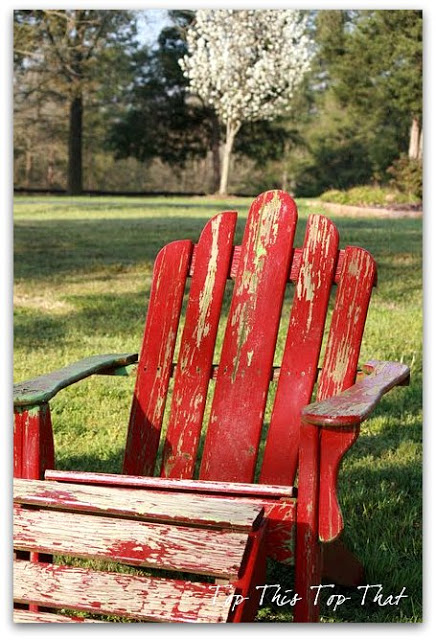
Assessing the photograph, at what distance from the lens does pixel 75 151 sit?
73.0 ft

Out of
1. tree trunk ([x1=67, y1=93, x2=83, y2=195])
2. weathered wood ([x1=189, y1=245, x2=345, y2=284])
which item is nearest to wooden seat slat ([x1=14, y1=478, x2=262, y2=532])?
weathered wood ([x1=189, y1=245, x2=345, y2=284])

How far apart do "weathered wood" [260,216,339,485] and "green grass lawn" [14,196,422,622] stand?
0.40 meters

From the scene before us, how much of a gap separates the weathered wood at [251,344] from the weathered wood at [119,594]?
0.60m

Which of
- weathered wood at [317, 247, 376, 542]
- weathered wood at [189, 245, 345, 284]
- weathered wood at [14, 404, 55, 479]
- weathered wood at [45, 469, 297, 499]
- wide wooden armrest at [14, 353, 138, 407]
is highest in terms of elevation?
weathered wood at [189, 245, 345, 284]

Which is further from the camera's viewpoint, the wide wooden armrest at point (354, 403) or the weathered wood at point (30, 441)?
the weathered wood at point (30, 441)

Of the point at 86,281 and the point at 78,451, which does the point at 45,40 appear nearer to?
the point at 86,281

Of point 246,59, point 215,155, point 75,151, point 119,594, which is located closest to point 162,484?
point 119,594

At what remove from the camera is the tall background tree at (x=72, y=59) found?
8758 millimetres

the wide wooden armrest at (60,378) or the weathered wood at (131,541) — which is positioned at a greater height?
the wide wooden armrest at (60,378)

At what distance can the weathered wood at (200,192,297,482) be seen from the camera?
2.49 m

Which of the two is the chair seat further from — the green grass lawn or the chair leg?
the green grass lawn

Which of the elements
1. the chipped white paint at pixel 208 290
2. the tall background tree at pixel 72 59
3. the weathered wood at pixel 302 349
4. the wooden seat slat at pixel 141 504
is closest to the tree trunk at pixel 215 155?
the tall background tree at pixel 72 59

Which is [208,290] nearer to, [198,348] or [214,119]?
[198,348]

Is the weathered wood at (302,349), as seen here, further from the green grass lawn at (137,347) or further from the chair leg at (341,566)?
the green grass lawn at (137,347)
